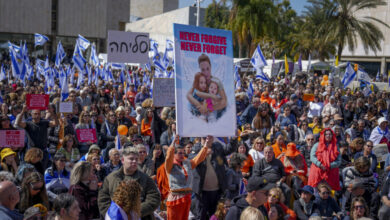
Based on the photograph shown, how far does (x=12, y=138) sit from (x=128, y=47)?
20.3 ft

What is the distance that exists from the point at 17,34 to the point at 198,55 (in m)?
49.3

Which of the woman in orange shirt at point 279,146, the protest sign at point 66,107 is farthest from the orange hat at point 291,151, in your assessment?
the protest sign at point 66,107

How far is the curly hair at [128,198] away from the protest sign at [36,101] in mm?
5321

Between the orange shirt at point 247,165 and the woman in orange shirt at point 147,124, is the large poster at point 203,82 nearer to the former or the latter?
the orange shirt at point 247,165

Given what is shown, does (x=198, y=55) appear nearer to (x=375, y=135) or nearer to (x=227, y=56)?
(x=227, y=56)

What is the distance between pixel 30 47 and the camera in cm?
5091

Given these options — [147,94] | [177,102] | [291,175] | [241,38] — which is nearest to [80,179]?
[177,102]

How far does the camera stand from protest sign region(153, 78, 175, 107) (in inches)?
359

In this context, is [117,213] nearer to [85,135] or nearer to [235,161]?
[235,161]

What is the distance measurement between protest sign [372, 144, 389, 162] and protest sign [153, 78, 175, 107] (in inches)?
165

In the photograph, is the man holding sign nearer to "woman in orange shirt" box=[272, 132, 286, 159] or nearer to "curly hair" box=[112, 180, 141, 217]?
"woman in orange shirt" box=[272, 132, 286, 159]

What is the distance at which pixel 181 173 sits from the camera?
18.4ft

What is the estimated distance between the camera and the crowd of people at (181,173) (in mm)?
4262

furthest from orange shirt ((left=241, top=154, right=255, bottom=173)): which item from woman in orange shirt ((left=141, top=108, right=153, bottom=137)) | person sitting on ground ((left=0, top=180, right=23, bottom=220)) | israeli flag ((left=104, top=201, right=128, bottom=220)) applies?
person sitting on ground ((left=0, top=180, right=23, bottom=220))
